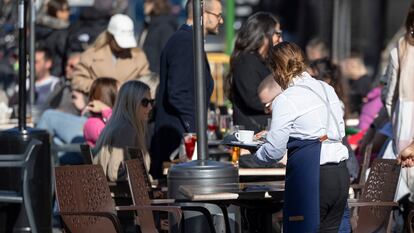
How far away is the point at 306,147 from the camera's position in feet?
22.6

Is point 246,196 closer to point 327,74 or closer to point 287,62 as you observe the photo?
point 287,62

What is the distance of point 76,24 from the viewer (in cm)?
1445

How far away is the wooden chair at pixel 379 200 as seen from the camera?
765 cm

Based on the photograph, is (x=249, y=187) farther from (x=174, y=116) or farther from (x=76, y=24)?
(x=76, y=24)

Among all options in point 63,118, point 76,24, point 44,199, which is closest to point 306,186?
point 44,199

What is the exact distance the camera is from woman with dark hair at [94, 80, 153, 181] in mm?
9148

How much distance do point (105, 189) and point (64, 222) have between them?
1.22 feet

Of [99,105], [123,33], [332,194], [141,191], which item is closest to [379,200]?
[332,194]

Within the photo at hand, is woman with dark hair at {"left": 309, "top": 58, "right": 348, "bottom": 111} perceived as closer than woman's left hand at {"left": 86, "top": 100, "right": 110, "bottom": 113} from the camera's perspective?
Yes

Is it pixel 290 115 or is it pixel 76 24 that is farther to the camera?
pixel 76 24

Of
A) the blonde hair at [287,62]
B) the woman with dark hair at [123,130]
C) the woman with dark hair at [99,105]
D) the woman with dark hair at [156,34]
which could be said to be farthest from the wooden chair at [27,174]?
the woman with dark hair at [156,34]

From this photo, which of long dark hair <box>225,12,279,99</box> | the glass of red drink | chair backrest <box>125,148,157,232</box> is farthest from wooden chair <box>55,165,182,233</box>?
long dark hair <box>225,12,279,99</box>

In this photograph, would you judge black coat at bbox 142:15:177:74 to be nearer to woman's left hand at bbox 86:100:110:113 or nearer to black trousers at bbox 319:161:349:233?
woman's left hand at bbox 86:100:110:113

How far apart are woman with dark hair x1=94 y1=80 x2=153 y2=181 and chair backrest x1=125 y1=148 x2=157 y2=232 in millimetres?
1018
